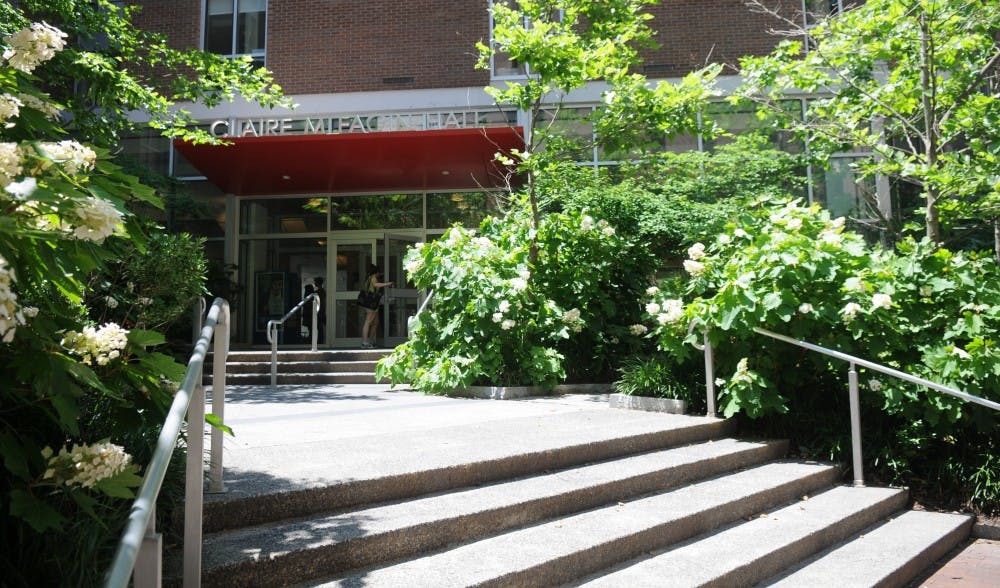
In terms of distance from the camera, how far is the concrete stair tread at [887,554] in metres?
3.63

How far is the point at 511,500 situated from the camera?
3648 millimetres

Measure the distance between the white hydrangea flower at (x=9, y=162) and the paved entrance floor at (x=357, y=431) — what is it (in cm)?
199

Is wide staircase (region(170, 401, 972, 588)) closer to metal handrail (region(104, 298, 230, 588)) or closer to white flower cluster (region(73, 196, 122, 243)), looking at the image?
metal handrail (region(104, 298, 230, 588))

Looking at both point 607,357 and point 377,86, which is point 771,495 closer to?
point 607,357

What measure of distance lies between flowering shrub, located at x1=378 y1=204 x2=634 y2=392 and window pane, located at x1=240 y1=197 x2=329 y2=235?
746 centimetres

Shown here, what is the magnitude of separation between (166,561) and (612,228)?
21.7 feet

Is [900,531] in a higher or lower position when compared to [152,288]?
lower

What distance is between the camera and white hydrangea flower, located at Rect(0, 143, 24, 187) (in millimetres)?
1440

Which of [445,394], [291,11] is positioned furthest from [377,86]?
[445,394]

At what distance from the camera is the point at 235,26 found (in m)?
15.8

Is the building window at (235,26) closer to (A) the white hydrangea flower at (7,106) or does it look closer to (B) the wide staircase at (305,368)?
(B) the wide staircase at (305,368)

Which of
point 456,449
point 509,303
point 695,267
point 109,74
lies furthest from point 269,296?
point 456,449

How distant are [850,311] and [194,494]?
4.63 m

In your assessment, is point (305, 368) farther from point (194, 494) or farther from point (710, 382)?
point (194, 494)
